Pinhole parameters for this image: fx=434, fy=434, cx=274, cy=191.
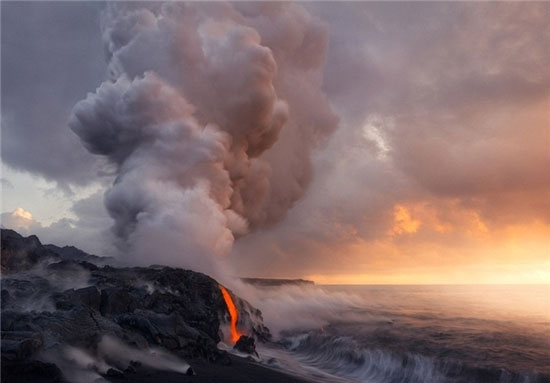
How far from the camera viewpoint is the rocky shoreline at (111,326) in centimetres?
1711

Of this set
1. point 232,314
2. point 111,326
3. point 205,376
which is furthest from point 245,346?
point 111,326

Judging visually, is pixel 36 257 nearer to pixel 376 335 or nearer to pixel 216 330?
pixel 216 330

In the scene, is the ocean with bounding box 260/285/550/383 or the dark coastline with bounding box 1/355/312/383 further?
the ocean with bounding box 260/285/550/383

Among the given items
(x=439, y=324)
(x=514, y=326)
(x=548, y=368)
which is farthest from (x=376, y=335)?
(x=514, y=326)

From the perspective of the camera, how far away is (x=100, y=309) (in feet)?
86.0

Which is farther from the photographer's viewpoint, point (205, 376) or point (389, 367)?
point (389, 367)

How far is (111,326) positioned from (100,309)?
14.8 feet

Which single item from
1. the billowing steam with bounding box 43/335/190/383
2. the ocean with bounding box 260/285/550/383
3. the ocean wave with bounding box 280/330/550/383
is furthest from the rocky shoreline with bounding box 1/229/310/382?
the ocean wave with bounding box 280/330/550/383

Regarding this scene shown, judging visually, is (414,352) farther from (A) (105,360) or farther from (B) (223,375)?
(A) (105,360)

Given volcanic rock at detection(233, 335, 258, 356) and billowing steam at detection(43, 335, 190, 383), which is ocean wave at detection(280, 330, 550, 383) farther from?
billowing steam at detection(43, 335, 190, 383)

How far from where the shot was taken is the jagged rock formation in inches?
728

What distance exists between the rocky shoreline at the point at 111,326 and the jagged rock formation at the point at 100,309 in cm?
5

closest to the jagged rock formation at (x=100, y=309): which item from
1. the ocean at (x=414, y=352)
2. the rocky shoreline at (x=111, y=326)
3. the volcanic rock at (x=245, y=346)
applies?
the rocky shoreline at (x=111, y=326)

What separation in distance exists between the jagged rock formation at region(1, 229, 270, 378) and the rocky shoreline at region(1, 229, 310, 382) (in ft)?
0.15
